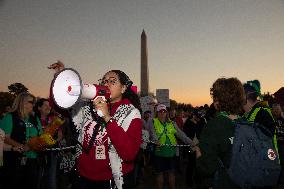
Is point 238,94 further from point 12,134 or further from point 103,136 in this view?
point 12,134

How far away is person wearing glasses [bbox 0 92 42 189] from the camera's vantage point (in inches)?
208

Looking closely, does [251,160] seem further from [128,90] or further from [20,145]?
[20,145]

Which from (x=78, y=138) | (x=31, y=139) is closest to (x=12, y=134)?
(x=31, y=139)

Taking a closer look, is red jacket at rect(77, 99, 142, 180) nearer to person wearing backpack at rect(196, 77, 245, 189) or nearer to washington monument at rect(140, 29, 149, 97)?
person wearing backpack at rect(196, 77, 245, 189)

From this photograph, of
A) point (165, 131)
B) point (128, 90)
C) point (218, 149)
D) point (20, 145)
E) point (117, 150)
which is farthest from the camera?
point (165, 131)

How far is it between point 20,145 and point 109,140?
2.92 meters

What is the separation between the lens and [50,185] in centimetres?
674

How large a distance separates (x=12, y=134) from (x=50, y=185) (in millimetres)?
1805

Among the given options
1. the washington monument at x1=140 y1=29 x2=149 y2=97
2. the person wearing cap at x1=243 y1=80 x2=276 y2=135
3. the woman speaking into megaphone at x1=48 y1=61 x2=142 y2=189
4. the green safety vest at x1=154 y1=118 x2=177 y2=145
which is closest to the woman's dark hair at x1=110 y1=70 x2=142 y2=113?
the woman speaking into megaphone at x1=48 y1=61 x2=142 y2=189

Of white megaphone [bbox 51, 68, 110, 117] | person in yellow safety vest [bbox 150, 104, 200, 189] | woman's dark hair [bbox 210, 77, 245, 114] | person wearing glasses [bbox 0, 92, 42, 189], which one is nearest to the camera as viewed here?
white megaphone [bbox 51, 68, 110, 117]

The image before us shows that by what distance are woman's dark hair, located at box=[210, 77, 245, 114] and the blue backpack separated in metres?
0.25

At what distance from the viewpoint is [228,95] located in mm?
3070

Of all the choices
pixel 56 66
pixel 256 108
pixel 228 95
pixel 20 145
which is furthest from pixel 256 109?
pixel 20 145

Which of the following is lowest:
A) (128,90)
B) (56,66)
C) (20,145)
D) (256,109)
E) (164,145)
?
(164,145)
